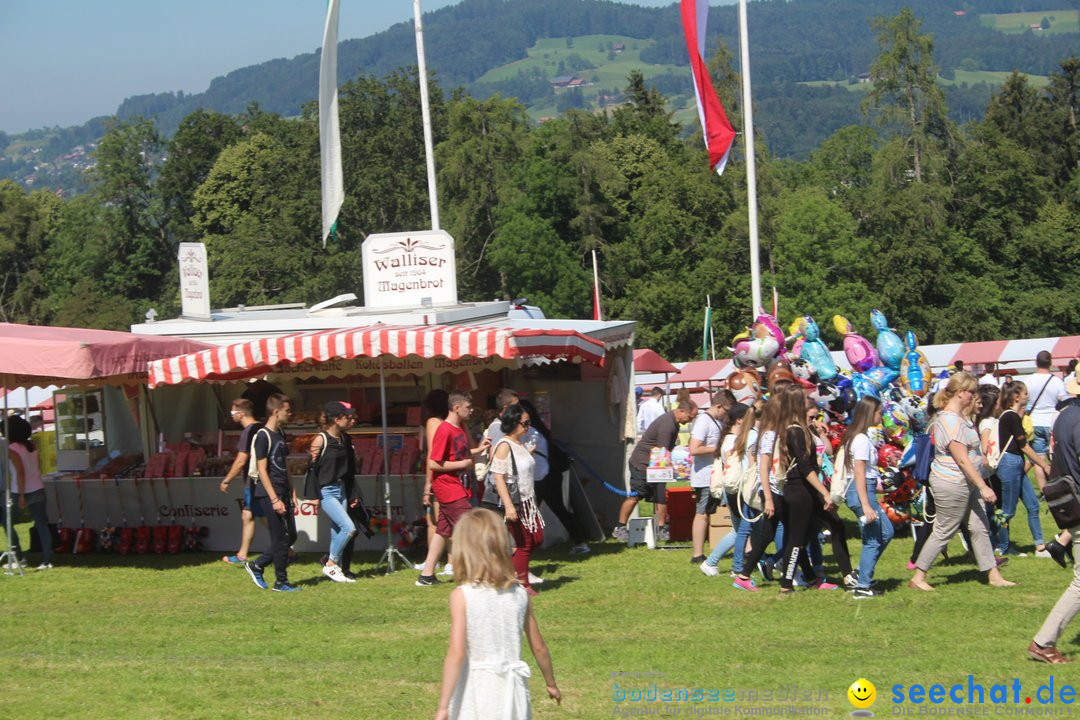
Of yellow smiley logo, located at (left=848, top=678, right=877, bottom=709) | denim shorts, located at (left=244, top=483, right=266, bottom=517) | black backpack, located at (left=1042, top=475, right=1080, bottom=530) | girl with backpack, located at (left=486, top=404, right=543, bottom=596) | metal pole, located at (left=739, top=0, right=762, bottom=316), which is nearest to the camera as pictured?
yellow smiley logo, located at (left=848, top=678, right=877, bottom=709)

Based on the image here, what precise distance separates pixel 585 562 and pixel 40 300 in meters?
66.9

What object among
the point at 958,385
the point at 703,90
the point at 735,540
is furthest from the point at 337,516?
the point at 703,90

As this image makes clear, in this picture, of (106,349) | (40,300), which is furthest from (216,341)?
(40,300)

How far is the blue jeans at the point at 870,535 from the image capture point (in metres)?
9.84

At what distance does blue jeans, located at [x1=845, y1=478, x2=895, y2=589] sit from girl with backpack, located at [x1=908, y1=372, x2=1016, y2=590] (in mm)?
373

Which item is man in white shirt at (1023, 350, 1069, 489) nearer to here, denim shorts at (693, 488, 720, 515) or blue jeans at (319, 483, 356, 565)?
denim shorts at (693, 488, 720, 515)

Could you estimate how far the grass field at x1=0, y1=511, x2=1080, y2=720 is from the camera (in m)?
7.59

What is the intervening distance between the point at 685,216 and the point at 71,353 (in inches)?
1792

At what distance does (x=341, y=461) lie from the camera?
38.1 ft

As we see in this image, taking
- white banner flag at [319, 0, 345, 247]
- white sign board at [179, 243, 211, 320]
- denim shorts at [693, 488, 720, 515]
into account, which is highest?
white banner flag at [319, 0, 345, 247]

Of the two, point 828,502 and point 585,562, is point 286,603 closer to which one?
point 585,562

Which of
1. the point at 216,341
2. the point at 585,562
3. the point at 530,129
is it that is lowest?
the point at 585,562

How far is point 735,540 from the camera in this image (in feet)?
36.0

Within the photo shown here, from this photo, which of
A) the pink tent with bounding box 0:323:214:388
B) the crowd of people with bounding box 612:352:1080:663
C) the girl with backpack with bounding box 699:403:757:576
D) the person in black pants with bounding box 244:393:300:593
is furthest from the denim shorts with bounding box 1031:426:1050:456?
the pink tent with bounding box 0:323:214:388
